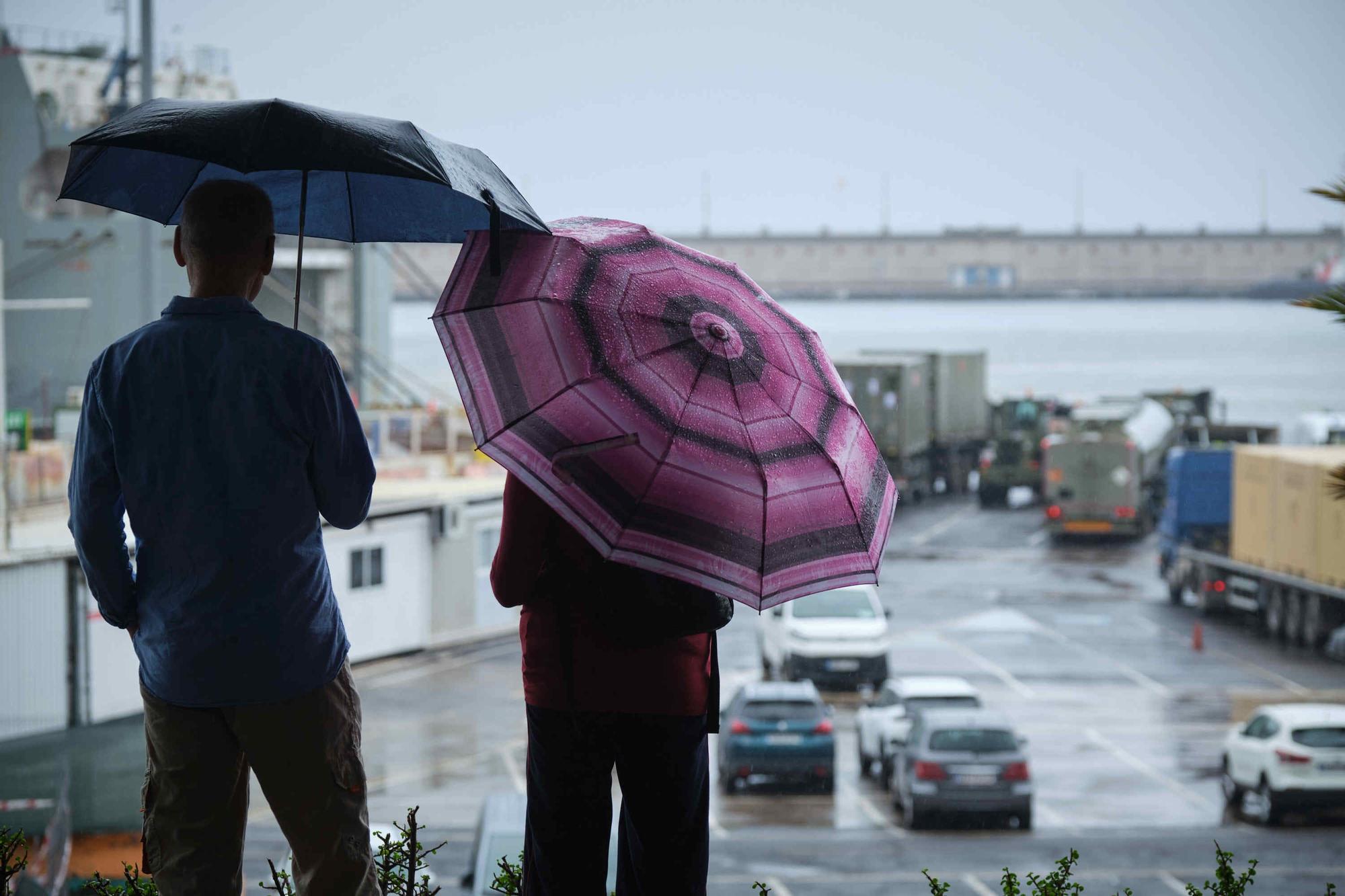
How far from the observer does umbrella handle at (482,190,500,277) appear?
340 centimetres

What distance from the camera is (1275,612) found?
3300cm

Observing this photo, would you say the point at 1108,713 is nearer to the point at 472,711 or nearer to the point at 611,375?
the point at 472,711

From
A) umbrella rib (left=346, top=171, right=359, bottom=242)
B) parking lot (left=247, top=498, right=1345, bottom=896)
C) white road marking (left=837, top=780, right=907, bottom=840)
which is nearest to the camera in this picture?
umbrella rib (left=346, top=171, right=359, bottom=242)

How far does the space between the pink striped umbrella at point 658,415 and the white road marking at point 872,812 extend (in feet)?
52.7

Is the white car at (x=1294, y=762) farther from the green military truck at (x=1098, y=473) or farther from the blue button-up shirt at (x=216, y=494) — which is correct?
the green military truck at (x=1098, y=473)

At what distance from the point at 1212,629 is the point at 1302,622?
85.8 inches

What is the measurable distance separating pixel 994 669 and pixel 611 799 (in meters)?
26.8

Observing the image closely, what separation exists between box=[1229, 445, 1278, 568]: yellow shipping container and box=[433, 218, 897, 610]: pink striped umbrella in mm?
31051

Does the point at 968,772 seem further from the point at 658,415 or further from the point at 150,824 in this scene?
the point at 150,824

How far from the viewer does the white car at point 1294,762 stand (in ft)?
63.0

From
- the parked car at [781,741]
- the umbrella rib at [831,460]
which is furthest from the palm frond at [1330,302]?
the parked car at [781,741]

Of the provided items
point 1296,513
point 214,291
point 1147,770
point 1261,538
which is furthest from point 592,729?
point 1261,538

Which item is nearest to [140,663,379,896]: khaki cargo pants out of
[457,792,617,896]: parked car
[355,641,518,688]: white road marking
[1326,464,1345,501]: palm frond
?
[1326,464,1345,501]: palm frond

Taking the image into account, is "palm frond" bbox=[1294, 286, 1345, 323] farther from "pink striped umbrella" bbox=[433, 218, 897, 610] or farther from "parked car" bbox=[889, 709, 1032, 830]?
"parked car" bbox=[889, 709, 1032, 830]
